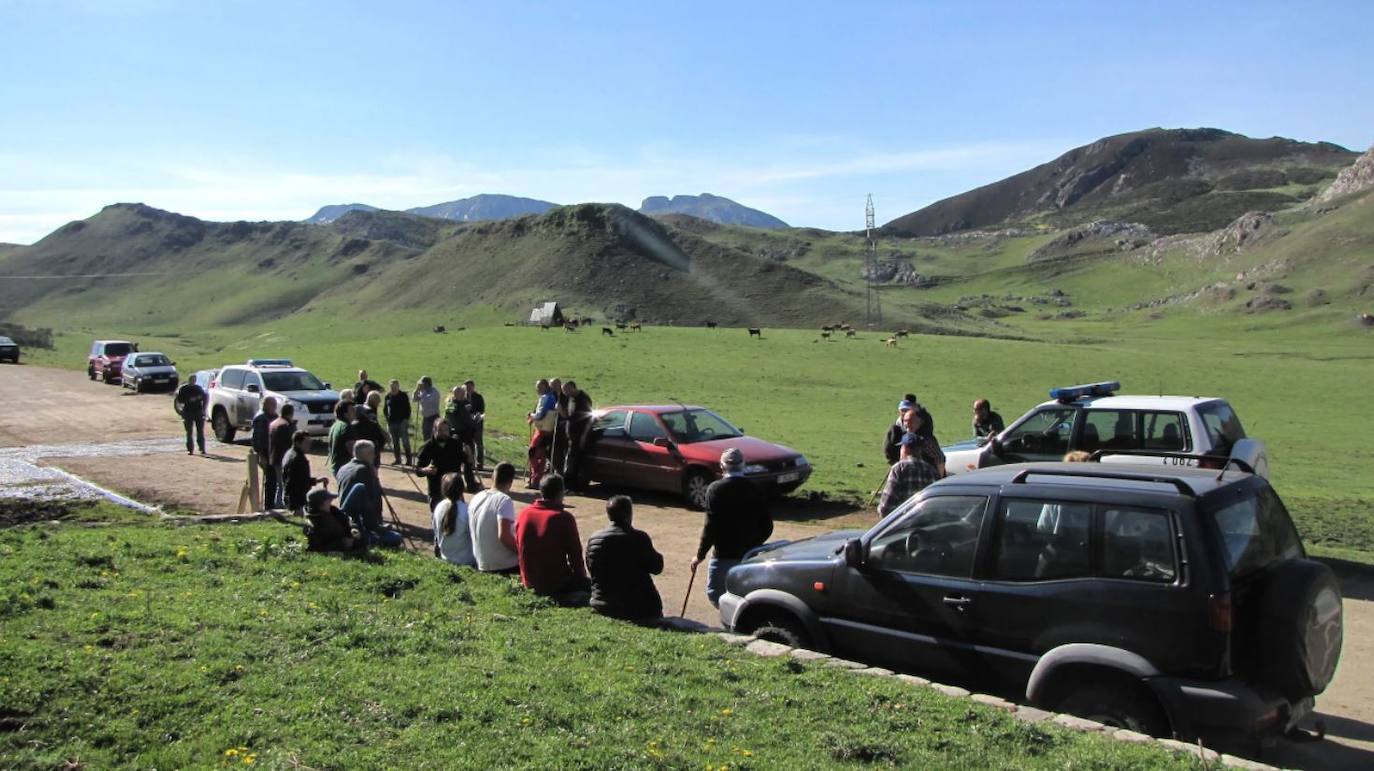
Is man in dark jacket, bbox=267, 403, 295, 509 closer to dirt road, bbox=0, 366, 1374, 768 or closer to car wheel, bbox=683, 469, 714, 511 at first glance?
dirt road, bbox=0, 366, 1374, 768

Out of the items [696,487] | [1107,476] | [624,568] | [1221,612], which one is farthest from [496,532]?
[696,487]

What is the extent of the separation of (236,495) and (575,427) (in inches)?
219

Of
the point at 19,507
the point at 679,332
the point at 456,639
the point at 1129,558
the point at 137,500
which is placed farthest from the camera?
the point at 679,332

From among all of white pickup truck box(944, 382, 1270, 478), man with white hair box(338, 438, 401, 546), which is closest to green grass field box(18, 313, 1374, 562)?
white pickup truck box(944, 382, 1270, 478)

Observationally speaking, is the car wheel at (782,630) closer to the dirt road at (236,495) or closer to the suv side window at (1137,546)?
the dirt road at (236,495)

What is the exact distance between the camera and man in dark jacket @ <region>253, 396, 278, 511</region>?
14500mm

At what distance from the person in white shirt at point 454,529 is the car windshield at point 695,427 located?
6398 millimetres

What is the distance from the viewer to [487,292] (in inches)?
4146

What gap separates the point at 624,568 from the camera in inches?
318

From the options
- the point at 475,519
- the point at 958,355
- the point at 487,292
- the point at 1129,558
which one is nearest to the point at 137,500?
the point at 475,519

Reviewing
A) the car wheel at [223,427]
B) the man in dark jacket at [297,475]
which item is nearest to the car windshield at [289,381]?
the car wheel at [223,427]

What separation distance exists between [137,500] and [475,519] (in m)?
8.50

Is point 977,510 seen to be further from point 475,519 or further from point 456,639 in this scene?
point 475,519

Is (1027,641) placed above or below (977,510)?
below
